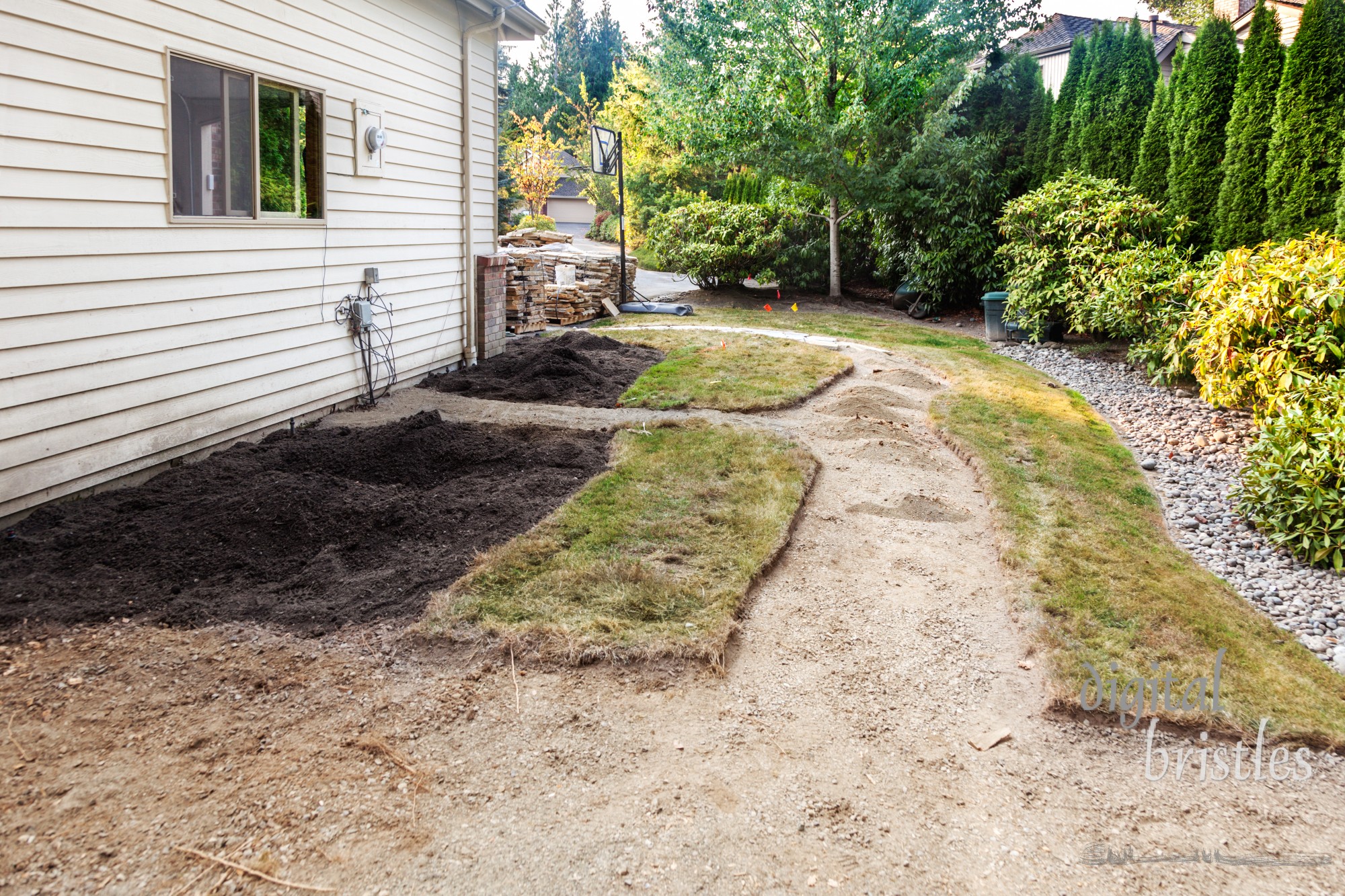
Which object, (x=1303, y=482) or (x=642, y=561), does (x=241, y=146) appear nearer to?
(x=642, y=561)

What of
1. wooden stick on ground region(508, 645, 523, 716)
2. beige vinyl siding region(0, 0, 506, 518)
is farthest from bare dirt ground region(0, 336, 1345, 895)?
beige vinyl siding region(0, 0, 506, 518)

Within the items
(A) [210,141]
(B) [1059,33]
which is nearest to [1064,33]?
(B) [1059,33]

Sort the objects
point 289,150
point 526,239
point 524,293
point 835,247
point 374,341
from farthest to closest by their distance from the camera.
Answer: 1. point 835,247
2. point 526,239
3. point 524,293
4. point 374,341
5. point 289,150

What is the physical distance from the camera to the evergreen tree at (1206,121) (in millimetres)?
9391

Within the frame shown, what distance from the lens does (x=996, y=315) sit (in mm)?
12047

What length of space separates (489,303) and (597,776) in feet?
23.6

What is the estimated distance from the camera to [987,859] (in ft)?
7.75

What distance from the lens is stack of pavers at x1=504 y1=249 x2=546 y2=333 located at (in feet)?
38.9

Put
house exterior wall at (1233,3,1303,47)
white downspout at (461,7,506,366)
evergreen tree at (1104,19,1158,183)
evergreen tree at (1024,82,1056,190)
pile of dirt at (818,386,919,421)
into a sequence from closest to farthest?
1. pile of dirt at (818,386,919,421)
2. white downspout at (461,7,506,366)
3. evergreen tree at (1104,19,1158,183)
4. evergreen tree at (1024,82,1056,190)
5. house exterior wall at (1233,3,1303,47)

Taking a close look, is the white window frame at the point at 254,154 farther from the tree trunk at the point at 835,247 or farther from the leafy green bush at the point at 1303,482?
the tree trunk at the point at 835,247

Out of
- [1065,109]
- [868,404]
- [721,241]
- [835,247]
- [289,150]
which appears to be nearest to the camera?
[289,150]

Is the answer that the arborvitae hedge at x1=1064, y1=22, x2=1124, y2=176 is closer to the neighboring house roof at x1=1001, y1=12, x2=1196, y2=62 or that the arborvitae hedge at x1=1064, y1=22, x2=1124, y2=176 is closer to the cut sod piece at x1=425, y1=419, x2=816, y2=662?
the cut sod piece at x1=425, y1=419, x2=816, y2=662

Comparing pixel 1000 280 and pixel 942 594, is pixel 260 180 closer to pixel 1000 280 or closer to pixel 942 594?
pixel 942 594

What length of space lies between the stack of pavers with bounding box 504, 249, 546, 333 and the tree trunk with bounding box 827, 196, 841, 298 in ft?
18.0
